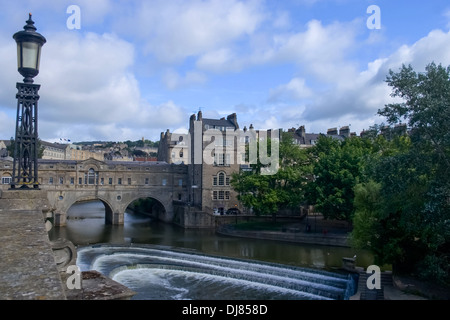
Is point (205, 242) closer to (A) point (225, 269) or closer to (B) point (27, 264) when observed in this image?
(A) point (225, 269)

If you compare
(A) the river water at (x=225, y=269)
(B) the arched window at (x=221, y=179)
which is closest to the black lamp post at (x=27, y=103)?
(A) the river water at (x=225, y=269)

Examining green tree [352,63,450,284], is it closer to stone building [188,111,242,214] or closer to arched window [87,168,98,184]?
stone building [188,111,242,214]

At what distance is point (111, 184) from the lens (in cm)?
5747

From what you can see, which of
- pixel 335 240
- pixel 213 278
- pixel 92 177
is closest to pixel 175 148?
pixel 92 177

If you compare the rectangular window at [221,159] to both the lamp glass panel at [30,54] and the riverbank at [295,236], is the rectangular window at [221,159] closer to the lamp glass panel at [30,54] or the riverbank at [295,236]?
the riverbank at [295,236]

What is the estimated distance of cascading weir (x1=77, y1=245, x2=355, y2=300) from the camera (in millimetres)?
21516

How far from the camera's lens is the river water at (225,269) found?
21938 millimetres

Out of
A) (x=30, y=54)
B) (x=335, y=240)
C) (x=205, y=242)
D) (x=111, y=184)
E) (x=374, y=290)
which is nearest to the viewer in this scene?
(x=30, y=54)

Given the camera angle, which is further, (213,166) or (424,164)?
(213,166)

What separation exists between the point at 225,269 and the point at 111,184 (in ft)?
118

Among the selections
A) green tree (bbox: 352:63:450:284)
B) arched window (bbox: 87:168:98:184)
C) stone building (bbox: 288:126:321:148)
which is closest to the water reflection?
arched window (bbox: 87:168:98:184)

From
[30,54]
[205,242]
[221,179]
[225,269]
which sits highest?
[30,54]
